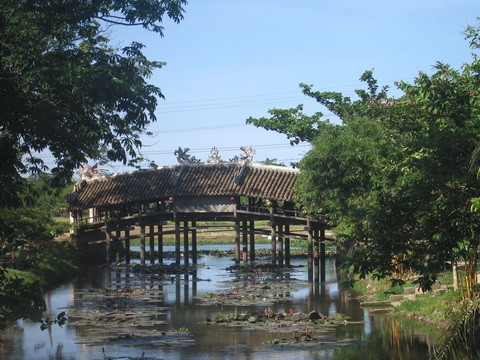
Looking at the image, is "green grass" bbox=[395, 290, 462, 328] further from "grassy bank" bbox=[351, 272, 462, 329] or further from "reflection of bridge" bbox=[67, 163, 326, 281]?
"reflection of bridge" bbox=[67, 163, 326, 281]

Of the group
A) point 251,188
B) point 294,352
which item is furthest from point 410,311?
point 251,188

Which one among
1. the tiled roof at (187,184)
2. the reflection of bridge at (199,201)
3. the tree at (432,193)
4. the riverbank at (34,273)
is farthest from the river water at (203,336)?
the tiled roof at (187,184)

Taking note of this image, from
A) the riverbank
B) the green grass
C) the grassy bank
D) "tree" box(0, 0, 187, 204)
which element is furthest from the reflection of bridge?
"tree" box(0, 0, 187, 204)

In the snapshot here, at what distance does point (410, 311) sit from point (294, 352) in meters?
6.02

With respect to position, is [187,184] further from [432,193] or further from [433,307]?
[432,193]

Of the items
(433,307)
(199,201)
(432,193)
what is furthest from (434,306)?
(199,201)

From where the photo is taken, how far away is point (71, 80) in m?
17.2

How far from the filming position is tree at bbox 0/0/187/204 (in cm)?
1645

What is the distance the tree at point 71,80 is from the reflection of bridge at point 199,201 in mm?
19925

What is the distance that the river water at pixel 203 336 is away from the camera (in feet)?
64.0

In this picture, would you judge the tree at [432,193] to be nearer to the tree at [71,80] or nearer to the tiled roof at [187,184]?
the tree at [71,80]

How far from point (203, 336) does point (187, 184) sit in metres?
20.8

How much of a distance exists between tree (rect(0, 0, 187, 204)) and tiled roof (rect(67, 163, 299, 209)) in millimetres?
21446

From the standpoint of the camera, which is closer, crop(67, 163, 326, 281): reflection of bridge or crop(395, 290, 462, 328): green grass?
crop(395, 290, 462, 328): green grass
